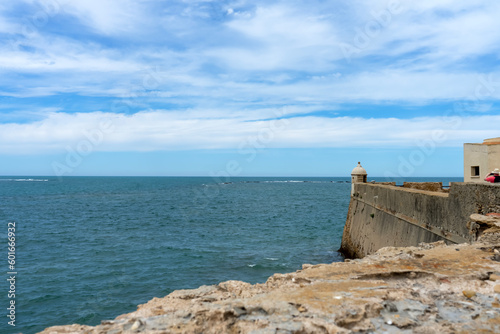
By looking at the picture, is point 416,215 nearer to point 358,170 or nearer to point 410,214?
point 410,214

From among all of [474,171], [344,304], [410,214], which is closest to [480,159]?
[474,171]

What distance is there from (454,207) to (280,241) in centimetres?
1449

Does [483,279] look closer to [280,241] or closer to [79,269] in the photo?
[79,269]

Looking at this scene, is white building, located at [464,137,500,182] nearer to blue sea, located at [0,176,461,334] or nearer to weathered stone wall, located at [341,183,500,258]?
weathered stone wall, located at [341,183,500,258]

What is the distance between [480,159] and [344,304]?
1588 centimetres

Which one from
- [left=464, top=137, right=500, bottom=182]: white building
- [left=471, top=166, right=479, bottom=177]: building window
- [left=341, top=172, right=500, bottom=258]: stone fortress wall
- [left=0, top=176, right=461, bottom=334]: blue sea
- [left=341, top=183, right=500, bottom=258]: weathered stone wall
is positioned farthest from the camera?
[left=471, top=166, right=479, bottom=177]: building window

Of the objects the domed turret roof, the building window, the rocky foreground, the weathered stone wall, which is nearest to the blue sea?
the weathered stone wall

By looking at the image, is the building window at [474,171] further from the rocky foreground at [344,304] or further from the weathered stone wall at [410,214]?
the rocky foreground at [344,304]

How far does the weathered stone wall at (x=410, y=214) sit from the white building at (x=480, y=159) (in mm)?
2548

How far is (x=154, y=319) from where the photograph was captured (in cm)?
396

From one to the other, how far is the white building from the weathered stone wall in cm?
255

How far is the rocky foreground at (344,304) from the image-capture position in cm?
371

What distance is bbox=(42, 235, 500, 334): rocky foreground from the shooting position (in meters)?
3.71

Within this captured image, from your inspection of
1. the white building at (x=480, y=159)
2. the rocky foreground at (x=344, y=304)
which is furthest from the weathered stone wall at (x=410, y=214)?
the rocky foreground at (x=344, y=304)
